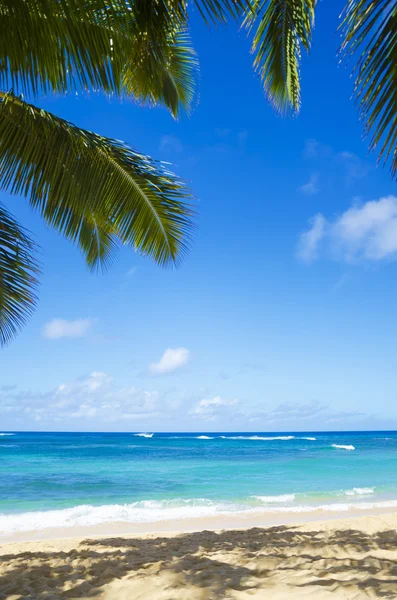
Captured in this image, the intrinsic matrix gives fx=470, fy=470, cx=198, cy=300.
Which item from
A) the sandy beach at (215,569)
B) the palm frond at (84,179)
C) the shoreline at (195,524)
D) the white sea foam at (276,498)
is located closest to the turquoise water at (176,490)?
the white sea foam at (276,498)

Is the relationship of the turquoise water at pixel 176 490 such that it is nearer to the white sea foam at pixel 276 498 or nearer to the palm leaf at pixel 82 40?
the white sea foam at pixel 276 498

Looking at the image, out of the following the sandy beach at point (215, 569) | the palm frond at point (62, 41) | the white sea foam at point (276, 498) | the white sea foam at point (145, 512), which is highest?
the palm frond at point (62, 41)

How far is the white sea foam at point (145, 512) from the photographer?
9.98m

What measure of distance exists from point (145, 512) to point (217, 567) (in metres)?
7.53

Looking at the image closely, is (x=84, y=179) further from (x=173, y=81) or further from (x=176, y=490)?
(x=176, y=490)

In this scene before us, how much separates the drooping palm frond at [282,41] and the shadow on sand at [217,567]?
456 centimetres

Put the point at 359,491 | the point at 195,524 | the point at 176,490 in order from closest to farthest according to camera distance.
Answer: the point at 195,524 → the point at 359,491 → the point at 176,490

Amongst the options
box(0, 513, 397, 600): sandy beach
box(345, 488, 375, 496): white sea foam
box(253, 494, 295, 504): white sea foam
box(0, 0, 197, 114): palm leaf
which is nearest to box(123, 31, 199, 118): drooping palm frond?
box(0, 0, 197, 114): palm leaf

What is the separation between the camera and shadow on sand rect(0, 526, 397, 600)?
3.56 m

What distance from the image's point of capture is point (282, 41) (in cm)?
446

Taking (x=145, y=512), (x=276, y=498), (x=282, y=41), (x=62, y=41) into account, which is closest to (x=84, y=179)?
(x=62, y=41)

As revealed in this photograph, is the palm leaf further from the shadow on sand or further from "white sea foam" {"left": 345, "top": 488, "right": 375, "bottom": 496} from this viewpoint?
"white sea foam" {"left": 345, "top": 488, "right": 375, "bottom": 496}

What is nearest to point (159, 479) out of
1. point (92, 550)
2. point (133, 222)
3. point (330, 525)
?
point (330, 525)

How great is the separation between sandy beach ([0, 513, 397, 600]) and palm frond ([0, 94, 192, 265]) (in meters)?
3.32
